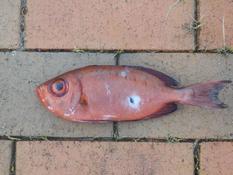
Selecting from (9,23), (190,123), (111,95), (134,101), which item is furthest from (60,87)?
(190,123)

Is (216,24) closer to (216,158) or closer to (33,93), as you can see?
(216,158)

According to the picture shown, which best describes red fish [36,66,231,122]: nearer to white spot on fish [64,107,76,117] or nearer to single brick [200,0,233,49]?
white spot on fish [64,107,76,117]

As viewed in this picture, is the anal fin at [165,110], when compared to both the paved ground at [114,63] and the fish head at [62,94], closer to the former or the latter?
the paved ground at [114,63]

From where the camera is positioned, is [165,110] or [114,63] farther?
[114,63]

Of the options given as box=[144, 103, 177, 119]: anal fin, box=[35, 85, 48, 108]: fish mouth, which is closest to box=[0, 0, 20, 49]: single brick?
box=[35, 85, 48, 108]: fish mouth

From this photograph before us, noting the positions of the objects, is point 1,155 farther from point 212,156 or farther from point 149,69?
point 212,156

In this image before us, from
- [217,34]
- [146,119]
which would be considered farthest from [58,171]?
[217,34]

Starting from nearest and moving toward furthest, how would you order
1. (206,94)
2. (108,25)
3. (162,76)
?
(206,94) < (162,76) < (108,25)
